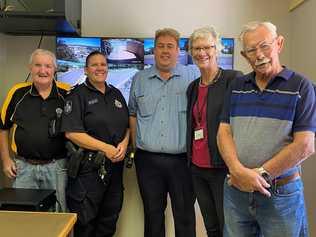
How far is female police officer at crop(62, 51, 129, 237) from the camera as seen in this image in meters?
2.31

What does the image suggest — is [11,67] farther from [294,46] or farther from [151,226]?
[294,46]

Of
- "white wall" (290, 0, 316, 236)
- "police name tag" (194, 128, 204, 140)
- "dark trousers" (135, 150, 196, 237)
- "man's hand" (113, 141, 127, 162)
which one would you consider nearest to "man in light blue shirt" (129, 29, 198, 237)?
"dark trousers" (135, 150, 196, 237)

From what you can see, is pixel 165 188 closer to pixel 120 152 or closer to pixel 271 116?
pixel 120 152

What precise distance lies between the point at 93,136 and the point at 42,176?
1.34 feet

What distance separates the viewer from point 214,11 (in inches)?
115

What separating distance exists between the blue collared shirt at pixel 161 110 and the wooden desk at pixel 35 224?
3.23ft

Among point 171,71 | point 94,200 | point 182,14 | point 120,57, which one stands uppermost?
point 182,14

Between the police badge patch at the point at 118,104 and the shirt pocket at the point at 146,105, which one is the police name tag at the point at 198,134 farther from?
the police badge patch at the point at 118,104

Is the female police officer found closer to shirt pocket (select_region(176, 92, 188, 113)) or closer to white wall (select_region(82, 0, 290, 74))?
shirt pocket (select_region(176, 92, 188, 113))

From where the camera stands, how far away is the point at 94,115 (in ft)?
7.63

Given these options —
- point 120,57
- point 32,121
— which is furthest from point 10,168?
point 120,57

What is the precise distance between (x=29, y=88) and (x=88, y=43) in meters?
0.64

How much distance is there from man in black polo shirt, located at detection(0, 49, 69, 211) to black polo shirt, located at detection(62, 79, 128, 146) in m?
0.10

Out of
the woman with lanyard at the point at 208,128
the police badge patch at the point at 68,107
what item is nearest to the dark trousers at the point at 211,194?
the woman with lanyard at the point at 208,128
